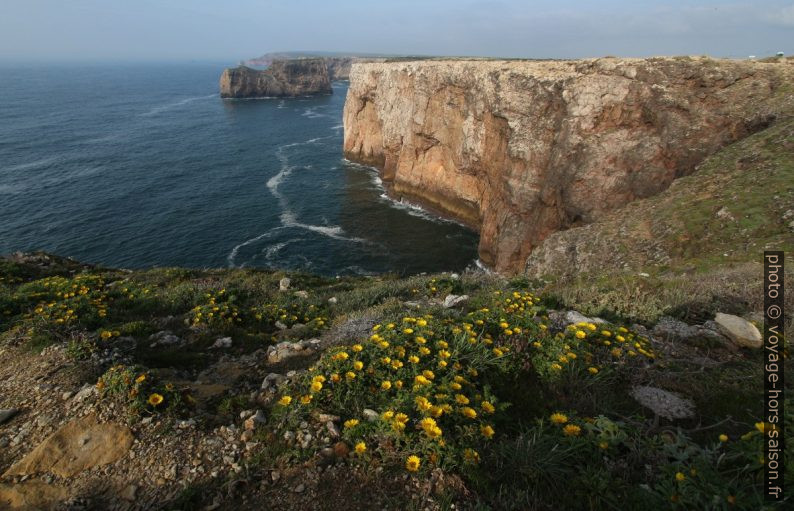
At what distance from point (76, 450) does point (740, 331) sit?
1097 centimetres

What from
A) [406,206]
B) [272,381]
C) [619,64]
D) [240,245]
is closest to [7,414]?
[272,381]

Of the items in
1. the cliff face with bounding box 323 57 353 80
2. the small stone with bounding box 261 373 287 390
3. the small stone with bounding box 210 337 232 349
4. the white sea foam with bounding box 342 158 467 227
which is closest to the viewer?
the small stone with bounding box 261 373 287 390

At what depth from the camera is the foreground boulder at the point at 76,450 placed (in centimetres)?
457

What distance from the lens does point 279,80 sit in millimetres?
127000

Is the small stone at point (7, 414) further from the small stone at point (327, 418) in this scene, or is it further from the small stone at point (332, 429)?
the small stone at point (332, 429)

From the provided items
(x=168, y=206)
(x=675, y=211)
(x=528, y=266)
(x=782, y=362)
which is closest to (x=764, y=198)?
(x=675, y=211)

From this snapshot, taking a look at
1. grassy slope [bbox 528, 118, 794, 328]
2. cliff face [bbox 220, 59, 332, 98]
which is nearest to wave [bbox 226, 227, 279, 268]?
grassy slope [bbox 528, 118, 794, 328]

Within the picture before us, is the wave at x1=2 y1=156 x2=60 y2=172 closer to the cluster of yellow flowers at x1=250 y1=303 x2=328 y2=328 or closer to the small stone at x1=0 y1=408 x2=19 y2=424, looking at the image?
the cluster of yellow flowers at x1=250 y1=303 x2=328 y2=328

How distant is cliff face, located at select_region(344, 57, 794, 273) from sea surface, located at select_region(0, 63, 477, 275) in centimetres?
527

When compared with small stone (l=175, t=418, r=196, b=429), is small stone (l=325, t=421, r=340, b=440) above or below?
above

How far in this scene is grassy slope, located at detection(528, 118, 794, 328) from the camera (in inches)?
395

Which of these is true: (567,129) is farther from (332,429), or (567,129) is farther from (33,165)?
(33,165)

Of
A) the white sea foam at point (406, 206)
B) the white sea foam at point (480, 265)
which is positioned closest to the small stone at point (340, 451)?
the white sea foam at point (480, 265)

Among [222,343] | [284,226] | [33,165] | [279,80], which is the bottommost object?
[284,226]
